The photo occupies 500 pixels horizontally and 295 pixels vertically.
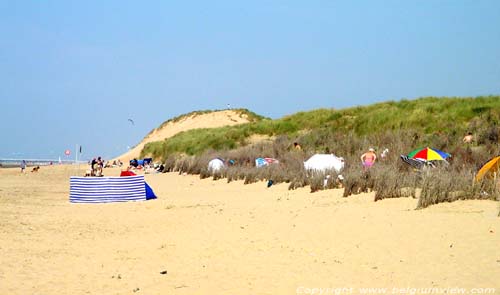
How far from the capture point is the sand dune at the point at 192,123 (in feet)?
200

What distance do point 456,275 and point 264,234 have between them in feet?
11.6

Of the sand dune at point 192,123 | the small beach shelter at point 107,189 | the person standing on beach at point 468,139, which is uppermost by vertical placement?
the sand dune at point 192,123

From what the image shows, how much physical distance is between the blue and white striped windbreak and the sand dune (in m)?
42.1

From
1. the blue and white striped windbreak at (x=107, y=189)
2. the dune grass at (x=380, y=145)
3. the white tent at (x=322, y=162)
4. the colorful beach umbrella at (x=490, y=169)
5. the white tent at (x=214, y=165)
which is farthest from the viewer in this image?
the white tent at (x=214, y=165)

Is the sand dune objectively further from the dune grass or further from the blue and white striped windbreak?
the blue and white striped windbreak

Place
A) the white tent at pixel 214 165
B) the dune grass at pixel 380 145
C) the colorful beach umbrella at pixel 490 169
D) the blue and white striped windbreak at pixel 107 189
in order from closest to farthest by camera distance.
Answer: the dune grass at pixel 380 145, the colorful beach umbrella at pixel 490 169, the blue and white striped windbreak at pixel 107 189, the white tent at pixel 214 165

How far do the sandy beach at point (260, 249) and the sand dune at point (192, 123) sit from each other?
4746cm

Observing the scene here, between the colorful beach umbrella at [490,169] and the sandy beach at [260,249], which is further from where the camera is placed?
the colorful beach umbrella at [490,169]

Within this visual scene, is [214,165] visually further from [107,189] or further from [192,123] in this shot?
[192,123]

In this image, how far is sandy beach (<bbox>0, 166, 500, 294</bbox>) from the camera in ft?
19.0

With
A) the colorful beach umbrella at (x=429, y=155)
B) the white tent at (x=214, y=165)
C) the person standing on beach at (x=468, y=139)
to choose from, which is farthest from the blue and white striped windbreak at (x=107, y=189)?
the person standing on beach at (x=468, y=139)

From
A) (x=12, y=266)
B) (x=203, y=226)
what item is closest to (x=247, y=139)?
(x=203, y=226)

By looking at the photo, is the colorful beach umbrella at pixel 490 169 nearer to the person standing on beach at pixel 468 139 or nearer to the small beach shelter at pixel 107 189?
the small beach shelter at pixel 107 189

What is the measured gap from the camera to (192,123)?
65.0 metres
